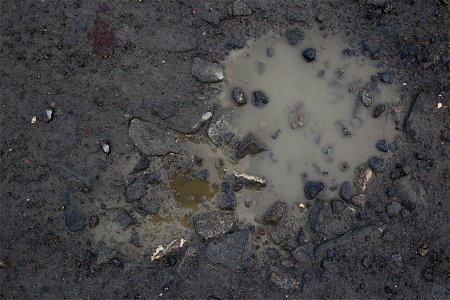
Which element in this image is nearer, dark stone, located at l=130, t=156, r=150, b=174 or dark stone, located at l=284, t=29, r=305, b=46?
dark stone, located at l=130, t=156, r=150, b=174

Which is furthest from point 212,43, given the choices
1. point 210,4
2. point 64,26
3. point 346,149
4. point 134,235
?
point 134,235

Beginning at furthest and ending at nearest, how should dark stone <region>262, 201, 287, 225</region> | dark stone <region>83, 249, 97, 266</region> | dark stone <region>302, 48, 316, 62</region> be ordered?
dark stone <region>302, 48, 316, 62</region> < dark stone <region>262, 201, 287, 225</region> < dark stone <region>83, 249, 97, 266</region>

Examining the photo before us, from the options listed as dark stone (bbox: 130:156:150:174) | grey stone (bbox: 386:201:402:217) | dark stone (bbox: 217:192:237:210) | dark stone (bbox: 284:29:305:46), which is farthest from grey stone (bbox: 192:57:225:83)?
grey stone (bbox: 386:201:402:217)

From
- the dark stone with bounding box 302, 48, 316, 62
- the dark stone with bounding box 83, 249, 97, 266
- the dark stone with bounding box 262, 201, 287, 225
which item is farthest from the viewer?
the dark stone with bounding box 302, 48, 316, 62

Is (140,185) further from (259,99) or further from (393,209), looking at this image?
(393,209)

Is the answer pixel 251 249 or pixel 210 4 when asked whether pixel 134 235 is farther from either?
pixel 210 4

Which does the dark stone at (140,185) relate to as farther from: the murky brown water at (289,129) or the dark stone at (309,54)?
the dark stone at (309,54)

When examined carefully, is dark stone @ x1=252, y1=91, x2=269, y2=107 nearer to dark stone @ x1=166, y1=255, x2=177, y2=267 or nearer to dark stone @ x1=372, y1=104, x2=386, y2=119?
dark stone @ x1=372, y1=104, x2=386, y2=119
